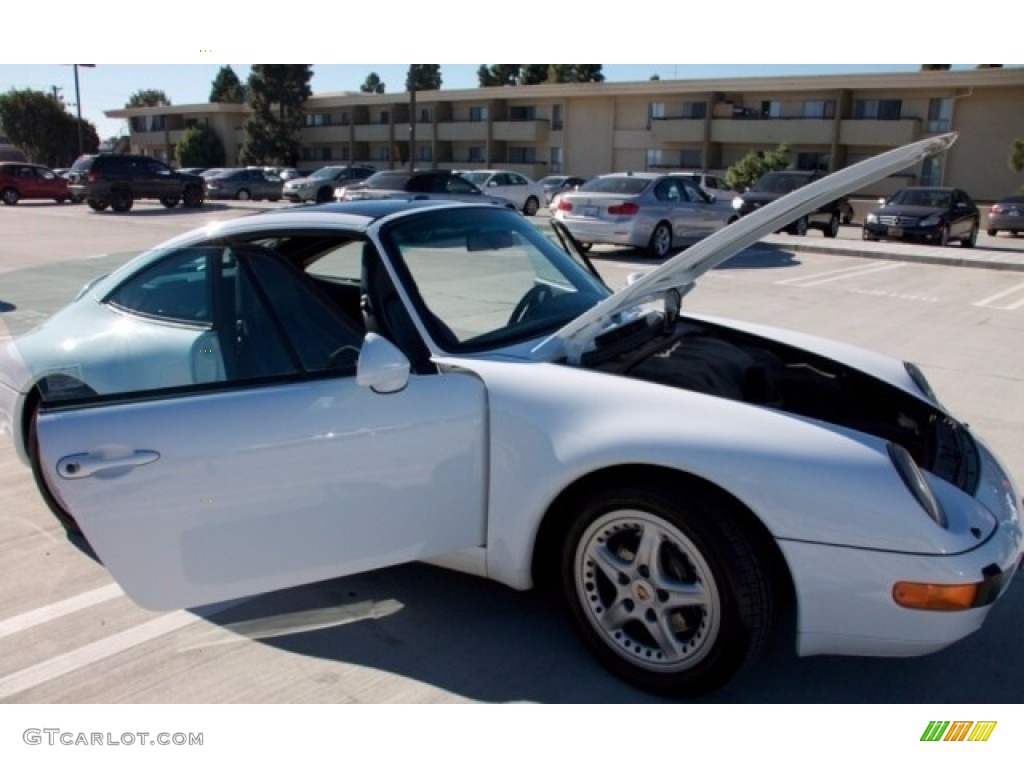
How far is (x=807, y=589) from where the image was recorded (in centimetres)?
243

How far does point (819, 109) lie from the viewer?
4394cm

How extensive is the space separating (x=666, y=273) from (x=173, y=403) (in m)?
1.80

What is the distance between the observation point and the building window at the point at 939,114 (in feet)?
131

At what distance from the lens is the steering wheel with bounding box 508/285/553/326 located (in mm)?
3617

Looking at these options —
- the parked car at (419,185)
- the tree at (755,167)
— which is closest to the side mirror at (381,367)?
the parked car at (419,185)

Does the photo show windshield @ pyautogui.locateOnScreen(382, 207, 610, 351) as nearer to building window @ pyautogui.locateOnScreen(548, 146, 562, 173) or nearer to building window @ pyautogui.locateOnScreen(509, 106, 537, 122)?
building window @ pyautogui.locateOnScreen(548, 146, 562, 173)

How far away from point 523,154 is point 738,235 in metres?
53.4

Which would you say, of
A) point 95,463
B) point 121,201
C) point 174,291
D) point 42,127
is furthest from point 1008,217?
point 42,127

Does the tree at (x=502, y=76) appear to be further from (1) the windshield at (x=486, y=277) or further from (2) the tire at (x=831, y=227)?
(1) the windshield at (x=486, y=277)

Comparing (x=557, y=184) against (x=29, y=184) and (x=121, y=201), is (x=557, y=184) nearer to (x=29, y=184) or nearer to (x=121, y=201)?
(x=121, y=201)

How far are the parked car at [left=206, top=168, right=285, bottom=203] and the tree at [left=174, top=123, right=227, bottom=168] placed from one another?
69.3 feet

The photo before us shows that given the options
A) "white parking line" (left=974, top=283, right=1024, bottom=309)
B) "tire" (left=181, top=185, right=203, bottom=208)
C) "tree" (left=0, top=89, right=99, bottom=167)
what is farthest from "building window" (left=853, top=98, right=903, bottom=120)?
"tree" (left=0, top=89, right=99, bottom=167)
